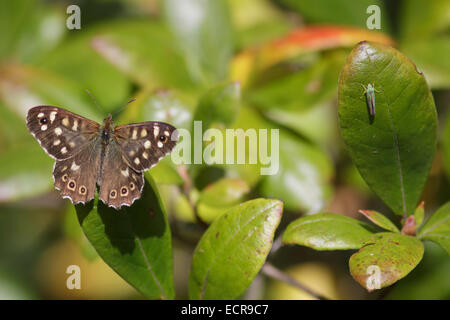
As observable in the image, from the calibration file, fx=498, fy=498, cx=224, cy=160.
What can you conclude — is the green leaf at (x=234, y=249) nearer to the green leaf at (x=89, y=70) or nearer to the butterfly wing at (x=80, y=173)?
the butterfly wing at (x=80, y=173)

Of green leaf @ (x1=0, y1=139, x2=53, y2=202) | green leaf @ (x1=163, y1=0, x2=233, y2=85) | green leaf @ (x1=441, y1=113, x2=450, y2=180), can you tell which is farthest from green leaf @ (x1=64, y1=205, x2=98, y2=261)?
green leaf @ (x1=441, y1=113, x2=450, y2=180)

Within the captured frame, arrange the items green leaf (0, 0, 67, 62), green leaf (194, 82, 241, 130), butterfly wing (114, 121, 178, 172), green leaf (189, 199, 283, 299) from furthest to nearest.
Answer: green leaf (0, 0, 67, 62) < green leaf (194, 82, 241, 130) < butterfly wing (114, 121, 178, 172) < green leaf (189, 199, 283, 299)

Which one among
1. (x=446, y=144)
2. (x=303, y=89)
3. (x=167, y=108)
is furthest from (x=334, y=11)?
(x=167, y=108)

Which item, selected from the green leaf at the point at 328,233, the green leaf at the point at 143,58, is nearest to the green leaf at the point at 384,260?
the green leaf at the point at 328,233

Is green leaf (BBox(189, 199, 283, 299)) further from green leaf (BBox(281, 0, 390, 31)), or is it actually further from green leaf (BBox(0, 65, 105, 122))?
green leaf (BBox(281, 0, 390, 31))

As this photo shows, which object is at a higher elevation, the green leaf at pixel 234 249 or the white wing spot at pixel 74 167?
the white wing spot at pixel 74 167
